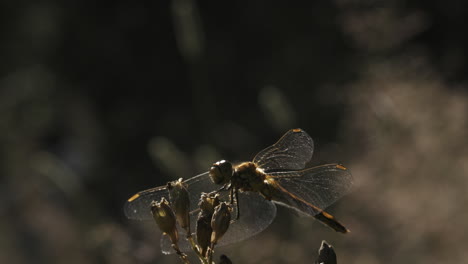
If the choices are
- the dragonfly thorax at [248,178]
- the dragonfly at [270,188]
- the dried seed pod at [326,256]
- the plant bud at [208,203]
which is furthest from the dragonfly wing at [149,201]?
the dried seed pod at [326,256]

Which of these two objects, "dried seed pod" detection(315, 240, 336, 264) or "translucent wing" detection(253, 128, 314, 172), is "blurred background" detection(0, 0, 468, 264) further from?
"dried seed pod" detection(315, 240, 336, 264)

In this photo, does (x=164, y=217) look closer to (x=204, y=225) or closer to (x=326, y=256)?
(x=204, y=225)

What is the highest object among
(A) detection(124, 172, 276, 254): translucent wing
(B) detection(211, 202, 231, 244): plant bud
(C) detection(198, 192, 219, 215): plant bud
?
(A) detection(124, 172, 276, 254): translucent wing

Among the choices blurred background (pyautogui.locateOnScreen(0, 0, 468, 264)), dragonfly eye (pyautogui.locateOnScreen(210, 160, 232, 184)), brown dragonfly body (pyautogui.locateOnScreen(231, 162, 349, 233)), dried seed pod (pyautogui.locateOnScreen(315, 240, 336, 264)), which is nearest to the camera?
dried seed pod (pyautogui.locateOnScreen(315, 240, 336, 264))

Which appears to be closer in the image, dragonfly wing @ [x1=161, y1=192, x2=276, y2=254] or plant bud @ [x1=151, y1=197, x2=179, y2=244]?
plant bud @ [x1=151, y1=197, x2=179, y2=244]

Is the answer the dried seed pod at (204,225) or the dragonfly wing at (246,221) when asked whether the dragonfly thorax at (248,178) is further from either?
the dried seed pod at (204,225)

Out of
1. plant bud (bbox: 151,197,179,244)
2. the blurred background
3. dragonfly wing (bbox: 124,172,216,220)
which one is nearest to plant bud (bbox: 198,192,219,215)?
plant bud (bbox: 151,197,179,244)

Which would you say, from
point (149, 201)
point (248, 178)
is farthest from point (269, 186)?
point (149, 201)

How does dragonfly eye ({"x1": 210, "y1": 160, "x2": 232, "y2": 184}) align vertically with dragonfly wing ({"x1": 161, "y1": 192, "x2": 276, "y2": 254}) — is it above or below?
above
